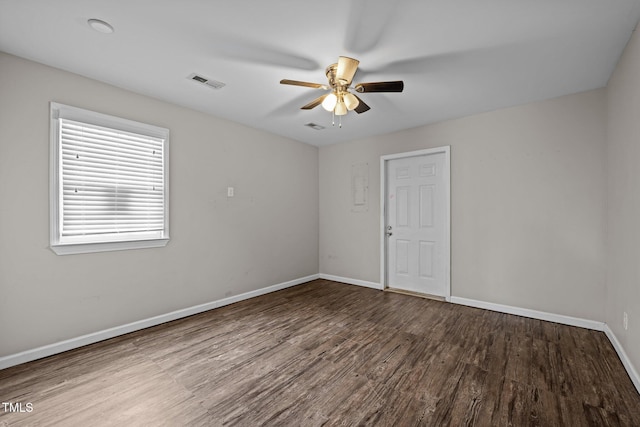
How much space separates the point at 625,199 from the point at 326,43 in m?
2.77

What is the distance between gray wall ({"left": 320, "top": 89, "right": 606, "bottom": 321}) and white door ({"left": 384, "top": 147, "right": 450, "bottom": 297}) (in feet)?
0.63

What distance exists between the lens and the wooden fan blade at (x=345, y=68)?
87.4 inches

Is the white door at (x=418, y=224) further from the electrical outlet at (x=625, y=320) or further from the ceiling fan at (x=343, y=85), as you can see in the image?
the ceiling fan at (x=343, y=85)

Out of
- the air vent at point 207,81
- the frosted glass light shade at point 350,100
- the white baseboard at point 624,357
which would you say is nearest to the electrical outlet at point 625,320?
the white baseboard at point 624,357

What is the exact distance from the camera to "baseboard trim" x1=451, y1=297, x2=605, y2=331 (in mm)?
3061

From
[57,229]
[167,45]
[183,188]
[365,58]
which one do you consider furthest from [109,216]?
[365,58]

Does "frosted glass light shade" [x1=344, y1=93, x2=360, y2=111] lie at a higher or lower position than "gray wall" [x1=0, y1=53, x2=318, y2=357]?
higher

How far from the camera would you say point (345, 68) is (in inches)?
90.0

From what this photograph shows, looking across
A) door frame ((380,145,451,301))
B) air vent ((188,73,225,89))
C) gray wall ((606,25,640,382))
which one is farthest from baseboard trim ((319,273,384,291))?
air vent ((188,73,225,89))

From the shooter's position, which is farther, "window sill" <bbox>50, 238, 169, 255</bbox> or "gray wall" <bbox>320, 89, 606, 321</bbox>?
"gray wall" <bbox>320, 89, 606, 321</bbox>

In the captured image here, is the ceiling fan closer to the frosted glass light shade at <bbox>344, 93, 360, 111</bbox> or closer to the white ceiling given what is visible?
the frosted glass light shade at <bbox>344, 93, 360, 111</bbox>

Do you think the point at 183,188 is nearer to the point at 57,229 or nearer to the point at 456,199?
the point at 57,229

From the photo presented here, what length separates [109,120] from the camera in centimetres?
291

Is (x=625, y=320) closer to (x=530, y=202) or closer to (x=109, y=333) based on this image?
(x=530, y=202)
